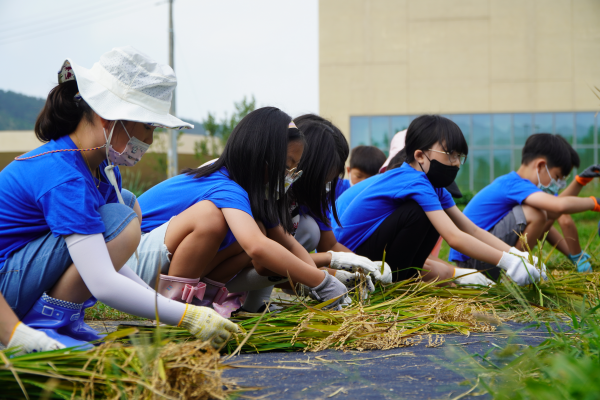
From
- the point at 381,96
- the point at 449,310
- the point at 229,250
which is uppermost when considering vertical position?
the point at 381,96

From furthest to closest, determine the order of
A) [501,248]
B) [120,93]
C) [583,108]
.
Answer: [583,108] < [501,248] < [120,93]

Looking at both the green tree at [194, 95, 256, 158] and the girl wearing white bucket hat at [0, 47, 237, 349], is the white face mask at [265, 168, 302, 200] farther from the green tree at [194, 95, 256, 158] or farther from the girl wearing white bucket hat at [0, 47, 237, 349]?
the green tree at [194, 95, 256, 158]

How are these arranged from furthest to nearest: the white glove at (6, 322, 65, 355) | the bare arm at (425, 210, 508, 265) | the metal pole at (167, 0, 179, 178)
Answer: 1. the metal pole at (167, 0, 179, 178)
2. the bare arm at (425, 210, 508, 265)
3. the white glove at (6, 322, 65, 355)

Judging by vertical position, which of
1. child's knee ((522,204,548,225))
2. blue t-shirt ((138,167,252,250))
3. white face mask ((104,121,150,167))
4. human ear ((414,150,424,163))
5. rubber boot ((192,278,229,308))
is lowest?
rubber boot ((192,278,229,308))

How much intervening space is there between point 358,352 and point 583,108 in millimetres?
19702

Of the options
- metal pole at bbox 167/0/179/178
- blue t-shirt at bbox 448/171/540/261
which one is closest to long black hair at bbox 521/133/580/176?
blue t-shirt at bbox 448/171/540/261

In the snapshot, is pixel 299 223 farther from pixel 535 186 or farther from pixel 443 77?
pixel 443 77

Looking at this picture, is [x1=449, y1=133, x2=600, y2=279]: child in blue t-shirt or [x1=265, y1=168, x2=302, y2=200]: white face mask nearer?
[x1=265, y1=168, x2=302, y2=200]: white face mask

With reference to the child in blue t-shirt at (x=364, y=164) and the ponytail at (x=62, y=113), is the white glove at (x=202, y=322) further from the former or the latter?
the child in blue t-shirt at (x=364, y=164)

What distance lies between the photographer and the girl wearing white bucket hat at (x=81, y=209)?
4.94 ft

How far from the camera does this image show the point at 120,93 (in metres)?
1.69

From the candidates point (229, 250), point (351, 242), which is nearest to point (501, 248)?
point (351, 242)

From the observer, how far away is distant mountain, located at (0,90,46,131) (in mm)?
31672

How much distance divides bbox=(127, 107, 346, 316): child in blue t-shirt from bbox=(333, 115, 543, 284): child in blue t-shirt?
2.30ft
